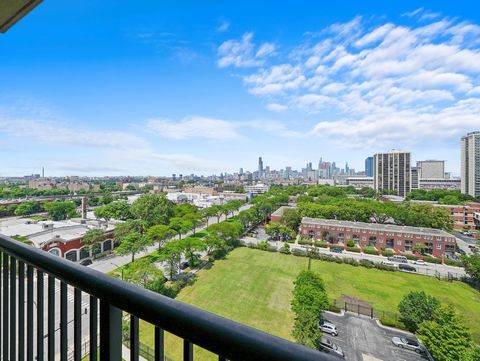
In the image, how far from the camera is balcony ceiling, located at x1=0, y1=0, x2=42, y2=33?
92 cm

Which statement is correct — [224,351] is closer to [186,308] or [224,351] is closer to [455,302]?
[186,308]

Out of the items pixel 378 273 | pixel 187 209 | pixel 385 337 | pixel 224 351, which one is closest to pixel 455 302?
pixel 378 273

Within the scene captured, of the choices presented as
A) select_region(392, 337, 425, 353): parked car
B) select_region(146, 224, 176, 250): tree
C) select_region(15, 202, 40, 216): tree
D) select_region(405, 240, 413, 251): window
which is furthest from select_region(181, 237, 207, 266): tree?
select_region(15, 202, 40, 216): tree

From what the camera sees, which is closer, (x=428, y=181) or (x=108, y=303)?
(x=108, y=303)

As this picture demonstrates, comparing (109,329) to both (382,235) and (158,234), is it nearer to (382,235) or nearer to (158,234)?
(158,234)

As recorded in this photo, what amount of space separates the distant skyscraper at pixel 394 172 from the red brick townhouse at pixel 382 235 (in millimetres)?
23426

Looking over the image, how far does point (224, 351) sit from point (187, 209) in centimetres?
1660

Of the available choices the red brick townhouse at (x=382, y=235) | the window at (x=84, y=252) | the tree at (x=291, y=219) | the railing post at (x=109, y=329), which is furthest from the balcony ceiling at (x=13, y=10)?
the tree at (x=291, y=219)

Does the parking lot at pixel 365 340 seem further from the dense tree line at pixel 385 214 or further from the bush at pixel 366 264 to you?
the dense tree line at pixel 385 214

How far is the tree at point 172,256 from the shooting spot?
7700mm

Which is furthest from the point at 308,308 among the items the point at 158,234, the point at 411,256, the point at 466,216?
the point at 466,216

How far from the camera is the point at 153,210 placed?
1486 centimetres

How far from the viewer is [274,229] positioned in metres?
14.0

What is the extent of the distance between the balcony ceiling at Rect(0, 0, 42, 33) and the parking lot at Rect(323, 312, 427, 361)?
5.64 meters
